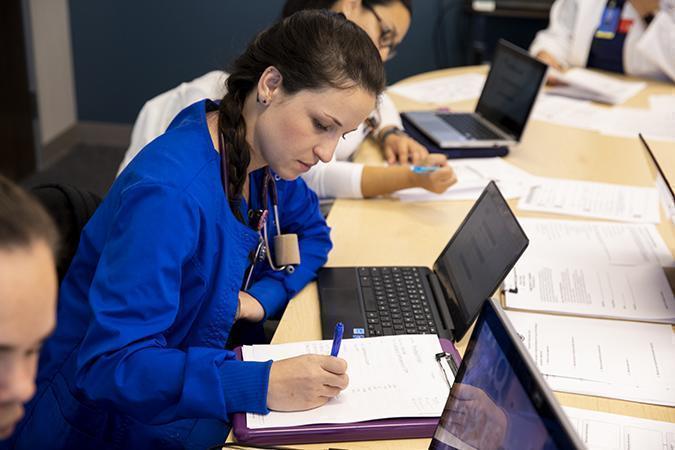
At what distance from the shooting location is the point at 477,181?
6.17ft

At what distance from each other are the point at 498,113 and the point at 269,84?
3.86 feet

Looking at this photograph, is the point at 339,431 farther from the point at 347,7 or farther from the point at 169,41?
the point at 169,41

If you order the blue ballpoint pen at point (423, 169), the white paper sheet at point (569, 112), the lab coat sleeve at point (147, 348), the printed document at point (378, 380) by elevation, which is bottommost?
the white paper sheet at point (569, 112)

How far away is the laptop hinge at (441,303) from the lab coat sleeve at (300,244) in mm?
197

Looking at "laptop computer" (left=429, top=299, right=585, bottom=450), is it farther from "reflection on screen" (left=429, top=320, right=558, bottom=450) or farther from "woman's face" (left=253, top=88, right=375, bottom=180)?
"woman's face" (left=253, top=88, right=375, bottom=180)

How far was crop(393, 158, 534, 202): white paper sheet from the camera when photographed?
72.2 inches

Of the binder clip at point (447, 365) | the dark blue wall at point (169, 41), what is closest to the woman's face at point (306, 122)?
the binder clip at point (447, 365)

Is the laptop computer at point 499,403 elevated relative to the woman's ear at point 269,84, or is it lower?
lower

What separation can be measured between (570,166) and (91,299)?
139 cm

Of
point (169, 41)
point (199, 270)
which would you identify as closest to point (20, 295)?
point (199, 270)

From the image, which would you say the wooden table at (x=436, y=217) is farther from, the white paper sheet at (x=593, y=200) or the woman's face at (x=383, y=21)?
the woman's face at (x=383, y=21)

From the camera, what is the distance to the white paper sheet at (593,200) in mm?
1752

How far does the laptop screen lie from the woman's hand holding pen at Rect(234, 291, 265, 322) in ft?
3.44

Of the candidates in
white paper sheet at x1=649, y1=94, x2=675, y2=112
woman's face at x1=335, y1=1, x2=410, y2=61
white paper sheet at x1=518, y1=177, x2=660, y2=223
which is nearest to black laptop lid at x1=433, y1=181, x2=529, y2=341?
white paper sheet at x1=518, y1=177, x2=660, y2=223
